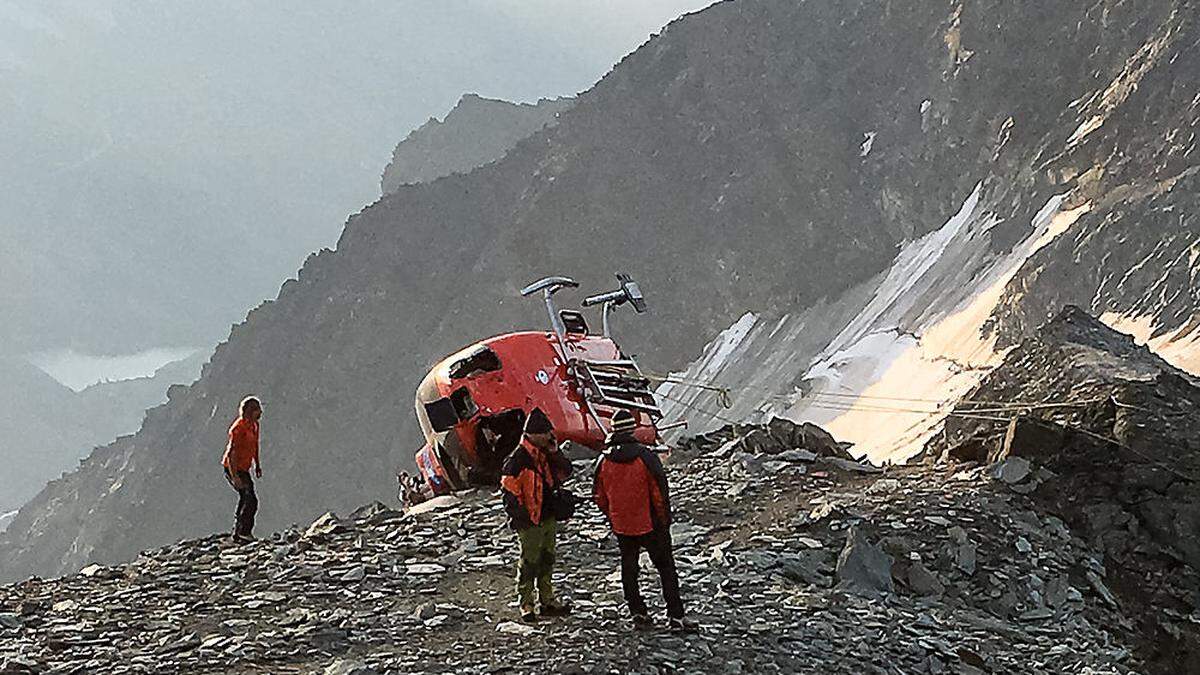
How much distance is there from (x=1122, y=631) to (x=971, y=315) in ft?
182

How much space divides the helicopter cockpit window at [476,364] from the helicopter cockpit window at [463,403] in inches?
9.9

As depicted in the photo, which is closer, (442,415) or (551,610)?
(551,610)

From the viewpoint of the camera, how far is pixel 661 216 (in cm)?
9419

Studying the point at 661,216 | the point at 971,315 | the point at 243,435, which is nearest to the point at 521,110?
the point at 661,216

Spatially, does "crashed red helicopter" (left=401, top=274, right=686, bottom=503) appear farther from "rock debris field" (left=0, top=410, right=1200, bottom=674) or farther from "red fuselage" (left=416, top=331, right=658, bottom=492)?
"rock debris field" (left=0, top=410, right=1200, bottom=674)

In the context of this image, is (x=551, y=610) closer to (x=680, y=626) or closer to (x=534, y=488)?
(x=534, y=488)

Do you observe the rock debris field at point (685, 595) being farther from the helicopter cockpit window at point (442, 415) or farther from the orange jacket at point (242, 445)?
the helicopter cockpit window at point (442, 415)

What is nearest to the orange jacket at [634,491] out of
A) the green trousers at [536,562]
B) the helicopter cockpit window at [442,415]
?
the green trousers at [536,562]

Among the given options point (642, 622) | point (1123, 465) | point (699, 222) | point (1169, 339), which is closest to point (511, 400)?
point (1123, 465)

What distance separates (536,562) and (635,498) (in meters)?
1.26

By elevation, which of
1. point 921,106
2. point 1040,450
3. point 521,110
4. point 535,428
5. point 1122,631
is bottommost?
point 1122,631

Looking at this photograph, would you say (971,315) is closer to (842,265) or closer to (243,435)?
(842,265)

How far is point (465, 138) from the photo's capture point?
154 m

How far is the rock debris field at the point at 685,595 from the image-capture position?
31.7ft
